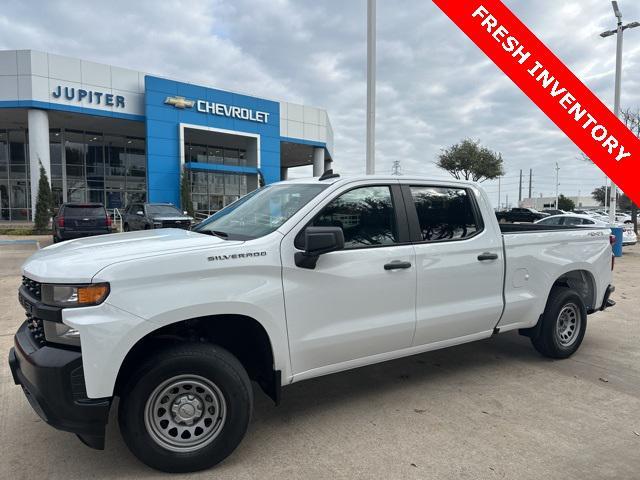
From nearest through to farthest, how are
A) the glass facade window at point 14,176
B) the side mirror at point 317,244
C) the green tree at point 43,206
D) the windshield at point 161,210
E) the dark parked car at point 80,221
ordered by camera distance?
the side mirror at point 317,244, the dark parked car at point 80,221, the windshield at point 161,210, the green tree at point 43,206, the glass facade window at point 14,176

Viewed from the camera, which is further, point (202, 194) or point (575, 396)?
point (202, 194)

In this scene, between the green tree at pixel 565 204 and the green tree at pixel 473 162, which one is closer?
the green tree at pixel 473 162

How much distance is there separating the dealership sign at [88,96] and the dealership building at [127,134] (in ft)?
0.17

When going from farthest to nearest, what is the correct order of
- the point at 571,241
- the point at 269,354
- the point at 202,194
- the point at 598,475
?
the point at 202,194, the point at 571,241, the point at 269,354, the point at 598,475

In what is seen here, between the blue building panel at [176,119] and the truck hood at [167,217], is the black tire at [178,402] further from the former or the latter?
the blue building panel at [176,119]

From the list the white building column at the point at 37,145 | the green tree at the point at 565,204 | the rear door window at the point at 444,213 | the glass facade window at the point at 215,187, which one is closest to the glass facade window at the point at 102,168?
the glass facade window at the point at 215,187

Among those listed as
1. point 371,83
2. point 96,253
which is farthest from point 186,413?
point 371,83

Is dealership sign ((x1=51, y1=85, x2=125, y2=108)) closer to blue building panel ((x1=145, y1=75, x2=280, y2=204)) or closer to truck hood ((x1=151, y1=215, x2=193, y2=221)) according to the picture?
blue building panel ((x1=145, y1=75, x2=280, y2=204))

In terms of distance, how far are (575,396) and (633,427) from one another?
0.57 metres

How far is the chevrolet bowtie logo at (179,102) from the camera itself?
87.2 feet

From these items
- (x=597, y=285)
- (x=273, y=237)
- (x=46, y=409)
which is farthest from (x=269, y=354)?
(x=597, y=285)

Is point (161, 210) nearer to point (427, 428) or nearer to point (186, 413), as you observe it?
point (186, 413)

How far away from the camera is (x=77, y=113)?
24.6m

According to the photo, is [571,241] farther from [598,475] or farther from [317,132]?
[317,132]
